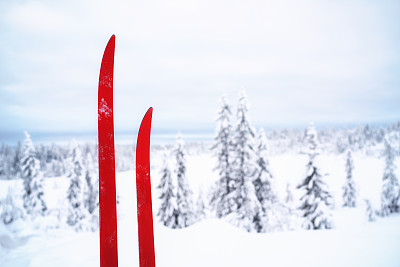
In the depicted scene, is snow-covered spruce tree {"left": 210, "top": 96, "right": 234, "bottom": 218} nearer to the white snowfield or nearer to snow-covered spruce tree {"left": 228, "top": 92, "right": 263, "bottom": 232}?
snow-covered spruce tree {"left": 228, "top": 92, "right": 263, "bottom": 232}

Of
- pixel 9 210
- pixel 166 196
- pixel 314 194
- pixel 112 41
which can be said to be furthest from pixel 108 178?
Answer: pixel 9 210

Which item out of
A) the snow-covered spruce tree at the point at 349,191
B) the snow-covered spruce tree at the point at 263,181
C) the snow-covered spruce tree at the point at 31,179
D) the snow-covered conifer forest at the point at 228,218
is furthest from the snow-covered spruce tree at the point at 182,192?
the snow-covered spruce tree at the point at 349,191

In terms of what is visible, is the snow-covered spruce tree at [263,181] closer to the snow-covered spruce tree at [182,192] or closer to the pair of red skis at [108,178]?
the snow-covered spruce tree at [182,192]

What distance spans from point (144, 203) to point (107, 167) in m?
0.96

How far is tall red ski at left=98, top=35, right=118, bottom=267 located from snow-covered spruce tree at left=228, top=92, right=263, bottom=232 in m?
16.2

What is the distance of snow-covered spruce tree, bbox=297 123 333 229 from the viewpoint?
2034 centimetres

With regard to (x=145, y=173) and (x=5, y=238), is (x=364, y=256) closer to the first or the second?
(x=145, y=173)

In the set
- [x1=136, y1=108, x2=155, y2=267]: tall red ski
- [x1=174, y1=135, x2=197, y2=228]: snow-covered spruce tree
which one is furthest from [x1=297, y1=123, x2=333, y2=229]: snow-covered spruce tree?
[x1=136, y1=108, x2=155, y2=267]: tall red ski

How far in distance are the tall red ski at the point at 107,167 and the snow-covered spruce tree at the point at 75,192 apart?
3144 cm

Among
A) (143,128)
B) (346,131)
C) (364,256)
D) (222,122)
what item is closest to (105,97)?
(143,128)

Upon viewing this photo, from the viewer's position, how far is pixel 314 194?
2088cm

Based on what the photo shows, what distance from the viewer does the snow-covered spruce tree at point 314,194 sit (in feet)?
66.7

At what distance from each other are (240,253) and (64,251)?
4777 millimetres

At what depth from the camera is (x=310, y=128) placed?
21.5 meters
